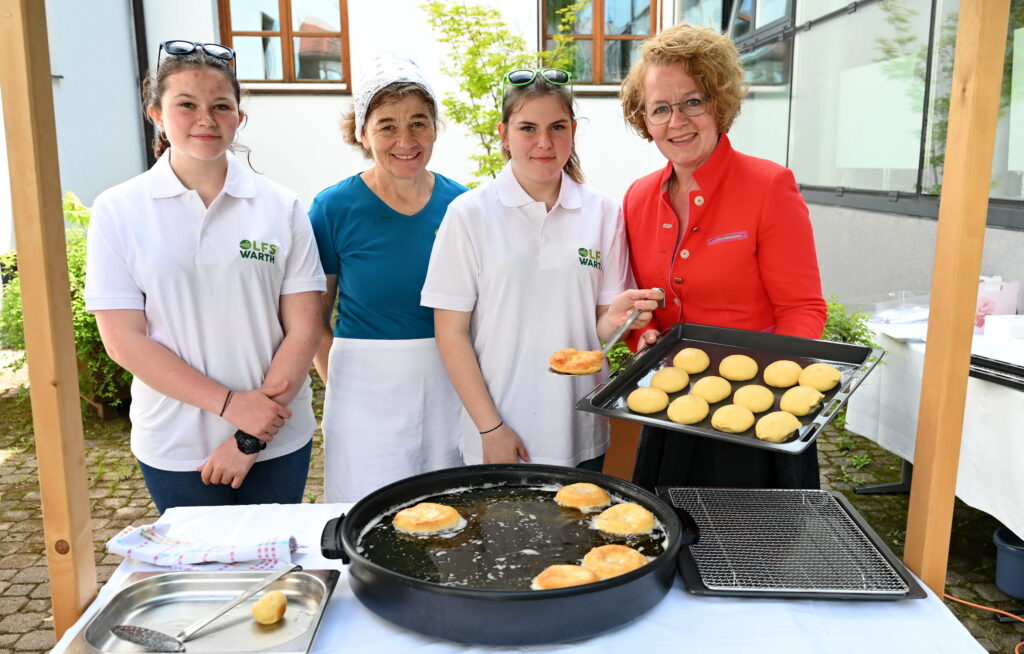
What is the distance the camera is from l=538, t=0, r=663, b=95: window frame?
9703mm

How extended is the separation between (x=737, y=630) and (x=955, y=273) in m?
0.78

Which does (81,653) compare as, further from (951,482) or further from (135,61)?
(135,61)

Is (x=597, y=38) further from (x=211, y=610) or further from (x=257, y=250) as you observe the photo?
(x=211, y=610)

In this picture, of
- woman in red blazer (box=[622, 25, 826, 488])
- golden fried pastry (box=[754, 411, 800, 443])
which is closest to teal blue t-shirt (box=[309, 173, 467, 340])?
woman in red blazer (box=[622, 25, 826, 488])

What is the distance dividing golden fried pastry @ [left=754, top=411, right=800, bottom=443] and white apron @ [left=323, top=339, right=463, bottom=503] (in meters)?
1.24

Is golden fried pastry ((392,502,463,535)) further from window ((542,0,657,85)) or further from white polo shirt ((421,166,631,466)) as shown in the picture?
window ((542,0,657,85))

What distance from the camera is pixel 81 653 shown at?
52.7 inches

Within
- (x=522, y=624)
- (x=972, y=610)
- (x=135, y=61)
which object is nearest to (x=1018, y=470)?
(x=972, y=610)

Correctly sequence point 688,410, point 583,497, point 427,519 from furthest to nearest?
point 688,410 < point 583,497 < point 427,519

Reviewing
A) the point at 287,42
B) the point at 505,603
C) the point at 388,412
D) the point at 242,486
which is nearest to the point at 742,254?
the point at 388,412

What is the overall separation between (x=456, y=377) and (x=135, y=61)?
9394mm

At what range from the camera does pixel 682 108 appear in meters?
2.27

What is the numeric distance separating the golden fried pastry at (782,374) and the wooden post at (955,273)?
0.34m

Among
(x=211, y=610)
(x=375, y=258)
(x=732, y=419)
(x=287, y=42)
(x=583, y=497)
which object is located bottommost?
(x=211, y=610)
